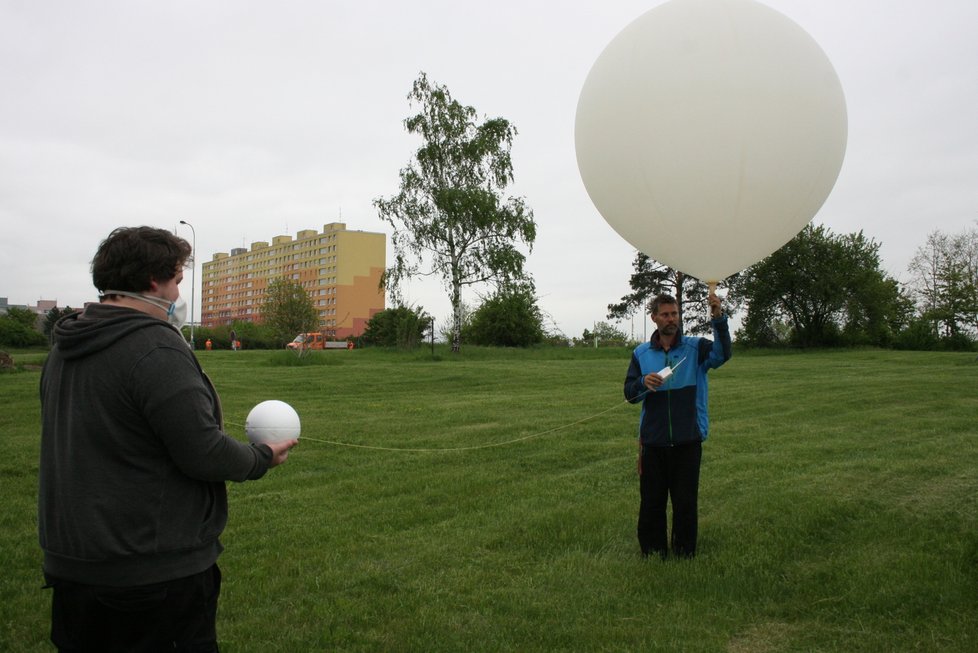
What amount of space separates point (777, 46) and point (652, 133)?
0.89m

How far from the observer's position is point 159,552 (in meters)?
2.05

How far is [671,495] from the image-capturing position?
481 centimetres

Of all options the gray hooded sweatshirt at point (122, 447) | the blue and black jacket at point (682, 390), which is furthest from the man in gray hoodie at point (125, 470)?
the blue and black jacket at point (682, 390)

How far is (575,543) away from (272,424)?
3.32 m

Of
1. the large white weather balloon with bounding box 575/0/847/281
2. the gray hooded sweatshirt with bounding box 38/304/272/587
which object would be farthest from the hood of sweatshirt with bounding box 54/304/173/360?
the large white weather balloon with bounding box 575/0/847/281

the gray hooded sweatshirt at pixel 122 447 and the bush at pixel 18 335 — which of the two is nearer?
the gray hooded sweatshirt at pixel 122 447

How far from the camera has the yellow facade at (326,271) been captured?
325ft

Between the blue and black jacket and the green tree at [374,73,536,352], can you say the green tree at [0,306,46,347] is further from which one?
the blue and black jacket

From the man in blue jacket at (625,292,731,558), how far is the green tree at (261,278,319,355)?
4415 cm

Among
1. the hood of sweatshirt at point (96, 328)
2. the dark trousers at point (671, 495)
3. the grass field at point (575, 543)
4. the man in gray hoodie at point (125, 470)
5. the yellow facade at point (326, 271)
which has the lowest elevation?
the grass field at point (575, 543)

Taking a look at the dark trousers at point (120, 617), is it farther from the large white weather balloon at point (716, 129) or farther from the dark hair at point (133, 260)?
the large white weather balloon at point (716, 129)

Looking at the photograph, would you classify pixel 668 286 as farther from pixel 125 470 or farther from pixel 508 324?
pixel 125 470

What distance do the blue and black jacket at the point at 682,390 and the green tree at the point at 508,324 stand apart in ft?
97.1

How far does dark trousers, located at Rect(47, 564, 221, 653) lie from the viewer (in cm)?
203
